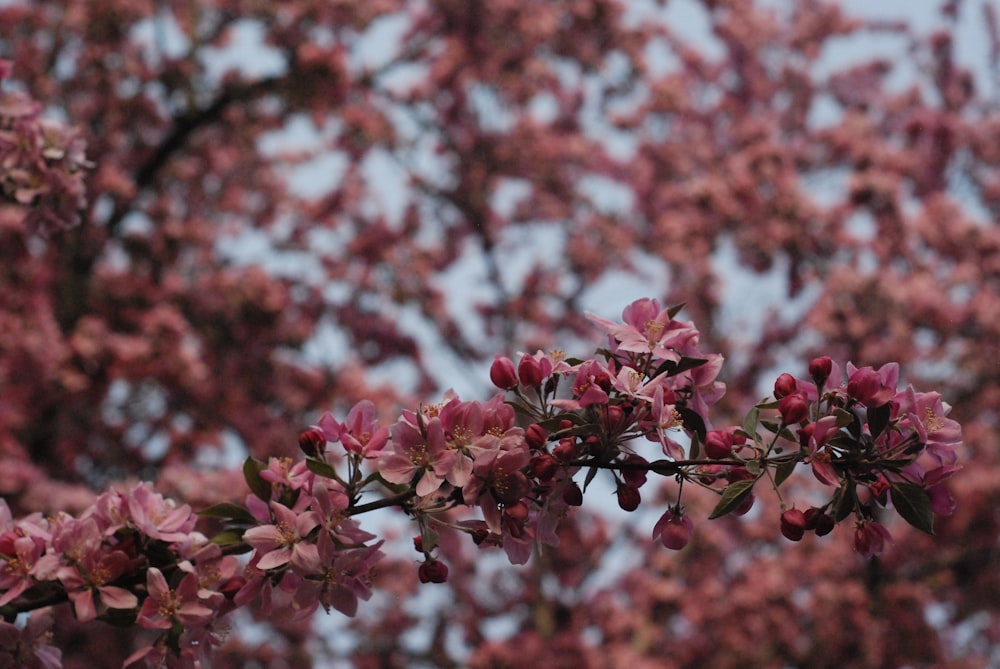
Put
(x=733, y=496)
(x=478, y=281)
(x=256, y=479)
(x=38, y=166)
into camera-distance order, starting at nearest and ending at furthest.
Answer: (x=733, y=496) < (x=256, y=479) < (x=38, y=166) < (x=478, y=281)

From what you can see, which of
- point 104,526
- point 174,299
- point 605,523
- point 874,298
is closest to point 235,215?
point 174,299

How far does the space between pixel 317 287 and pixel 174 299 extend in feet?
4.99

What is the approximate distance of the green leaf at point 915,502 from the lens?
1569 millimetres

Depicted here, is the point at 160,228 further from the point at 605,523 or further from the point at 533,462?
the point at 533,462

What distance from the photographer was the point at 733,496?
5.09 ft

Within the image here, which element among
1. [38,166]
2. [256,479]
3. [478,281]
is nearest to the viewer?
[256,479]

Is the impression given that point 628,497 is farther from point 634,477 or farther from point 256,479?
point 256,479

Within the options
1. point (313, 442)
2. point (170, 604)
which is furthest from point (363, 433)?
point (170, 604)

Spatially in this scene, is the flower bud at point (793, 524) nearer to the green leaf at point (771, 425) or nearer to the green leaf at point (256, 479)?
the green leaf at point (771, 425)

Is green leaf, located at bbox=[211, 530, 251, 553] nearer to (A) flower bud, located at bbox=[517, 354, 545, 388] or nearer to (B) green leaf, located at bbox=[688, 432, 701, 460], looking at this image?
(A) flower bud, located at bbox=[517, 354, 545, 388]

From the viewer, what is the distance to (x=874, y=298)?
7.71 m

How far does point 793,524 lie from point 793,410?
0.58 ft

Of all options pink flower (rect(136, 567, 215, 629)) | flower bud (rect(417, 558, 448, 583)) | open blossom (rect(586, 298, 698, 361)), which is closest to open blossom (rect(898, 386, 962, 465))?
open blossom (rect(586, 298, 698, 361))

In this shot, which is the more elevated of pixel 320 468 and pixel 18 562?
pixel 320 468
